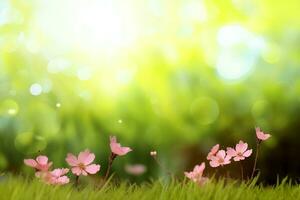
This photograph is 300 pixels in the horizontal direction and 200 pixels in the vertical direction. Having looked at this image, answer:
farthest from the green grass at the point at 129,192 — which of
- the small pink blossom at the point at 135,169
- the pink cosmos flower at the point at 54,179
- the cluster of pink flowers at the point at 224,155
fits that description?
the small pink blossom at the point at 135,169

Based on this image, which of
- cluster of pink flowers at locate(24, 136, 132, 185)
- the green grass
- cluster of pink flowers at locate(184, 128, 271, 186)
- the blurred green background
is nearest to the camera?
the green grass

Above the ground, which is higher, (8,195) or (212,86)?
(212,86)

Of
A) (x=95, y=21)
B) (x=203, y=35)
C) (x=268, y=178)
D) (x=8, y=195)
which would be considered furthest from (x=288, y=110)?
(x=8, y=195)

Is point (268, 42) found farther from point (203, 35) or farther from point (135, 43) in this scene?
point (135, 43)

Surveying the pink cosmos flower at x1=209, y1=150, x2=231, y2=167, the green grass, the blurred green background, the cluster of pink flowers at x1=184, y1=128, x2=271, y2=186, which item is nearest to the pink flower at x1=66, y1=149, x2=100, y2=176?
the green grass

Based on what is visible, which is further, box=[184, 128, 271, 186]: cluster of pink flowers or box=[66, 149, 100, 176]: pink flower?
box=[184, 128, 271, 186]: cluster of pink flowers

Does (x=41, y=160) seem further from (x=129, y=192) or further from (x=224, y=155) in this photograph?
(x=224, y=155)

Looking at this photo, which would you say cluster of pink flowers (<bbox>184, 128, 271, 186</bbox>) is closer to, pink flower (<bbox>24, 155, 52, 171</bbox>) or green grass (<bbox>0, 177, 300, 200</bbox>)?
green grass (<bbox>0, 177, 300, 200</bbox>)

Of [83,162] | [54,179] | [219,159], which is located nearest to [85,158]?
[83,162]
